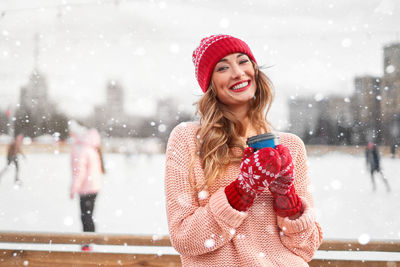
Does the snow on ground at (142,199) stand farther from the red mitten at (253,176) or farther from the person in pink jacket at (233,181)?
the red mitten at (253,176)

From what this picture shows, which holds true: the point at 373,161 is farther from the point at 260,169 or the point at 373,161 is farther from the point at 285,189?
the point at 260,169

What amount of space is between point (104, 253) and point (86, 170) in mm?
996

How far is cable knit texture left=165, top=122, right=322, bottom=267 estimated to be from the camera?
783 mm

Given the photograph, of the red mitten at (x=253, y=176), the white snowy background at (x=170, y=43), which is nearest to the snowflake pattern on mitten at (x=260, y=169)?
the red mitten at (x=253, y=176)

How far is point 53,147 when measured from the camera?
2578 millimetres

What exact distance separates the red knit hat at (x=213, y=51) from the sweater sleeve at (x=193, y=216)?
0.28 m

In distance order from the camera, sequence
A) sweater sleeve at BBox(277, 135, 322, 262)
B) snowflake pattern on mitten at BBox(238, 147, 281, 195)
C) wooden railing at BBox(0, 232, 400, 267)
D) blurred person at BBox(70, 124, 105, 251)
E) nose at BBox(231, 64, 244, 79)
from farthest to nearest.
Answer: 1. blurred person at BBox(70, 124, 105, 251)
2. wooden railing at BBox(0, 232, 400, 267)
3. nose at BBox(231, 64, 244, 79)
4. sweater sleeve at BBox(277, 135, 322, 262)
5. snowflake pattern on mitten at BBox(238, 147, 281, 195)

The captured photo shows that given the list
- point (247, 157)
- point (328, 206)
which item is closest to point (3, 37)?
point (247, 157)

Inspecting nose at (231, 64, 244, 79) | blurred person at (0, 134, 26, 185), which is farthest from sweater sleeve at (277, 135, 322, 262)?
blurred person at (0, 134, 26, 185)

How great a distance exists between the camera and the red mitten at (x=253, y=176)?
715 millimetres

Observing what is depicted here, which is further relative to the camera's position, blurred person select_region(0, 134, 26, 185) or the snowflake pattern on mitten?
blurred person select_region(0, 134, 26, 185)

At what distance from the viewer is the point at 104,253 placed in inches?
58.6

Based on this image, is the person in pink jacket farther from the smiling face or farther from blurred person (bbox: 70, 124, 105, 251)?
blurred person (bbox: 70, 124, 105, 251)

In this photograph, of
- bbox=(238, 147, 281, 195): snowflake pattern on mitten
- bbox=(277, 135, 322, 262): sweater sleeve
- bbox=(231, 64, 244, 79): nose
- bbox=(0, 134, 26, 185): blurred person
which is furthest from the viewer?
bbox=(0, 134, 26, 185): blurred person
